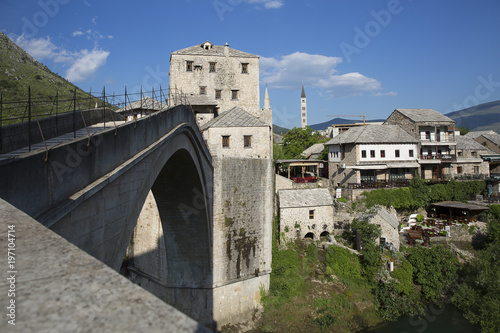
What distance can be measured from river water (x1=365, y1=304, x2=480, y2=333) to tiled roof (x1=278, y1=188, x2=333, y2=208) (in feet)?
32.1

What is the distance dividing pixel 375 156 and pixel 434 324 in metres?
16.3

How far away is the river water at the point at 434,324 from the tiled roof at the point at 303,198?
9778mm

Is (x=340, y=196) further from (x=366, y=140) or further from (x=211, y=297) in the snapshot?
(x=211, y=297)

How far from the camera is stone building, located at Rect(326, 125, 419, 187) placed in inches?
1229

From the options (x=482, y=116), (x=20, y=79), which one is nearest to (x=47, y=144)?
(x=20, y=79)

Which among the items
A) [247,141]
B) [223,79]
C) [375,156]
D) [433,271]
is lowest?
[433,271]

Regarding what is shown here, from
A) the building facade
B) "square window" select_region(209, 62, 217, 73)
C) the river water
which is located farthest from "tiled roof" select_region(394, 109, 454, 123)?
"square window" select_region(209, 62, 217, 73)

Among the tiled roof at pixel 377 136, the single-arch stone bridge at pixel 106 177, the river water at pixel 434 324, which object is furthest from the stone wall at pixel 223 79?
the river water at pixel 434 324

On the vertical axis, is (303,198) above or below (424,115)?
below

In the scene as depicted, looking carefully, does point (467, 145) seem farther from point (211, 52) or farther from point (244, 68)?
point (211, 52)

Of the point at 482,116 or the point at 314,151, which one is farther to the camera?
the point at 482,116

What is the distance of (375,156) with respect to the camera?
31.7 meters

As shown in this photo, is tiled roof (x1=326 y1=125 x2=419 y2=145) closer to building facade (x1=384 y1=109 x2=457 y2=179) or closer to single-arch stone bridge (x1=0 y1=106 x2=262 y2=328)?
building facade (x1=384 y1=109 x2=457 y2=179)

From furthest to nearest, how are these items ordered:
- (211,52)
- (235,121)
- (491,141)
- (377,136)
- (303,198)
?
(491,141) < (377,136) < (303,198) < (211,52) < (235,121)
